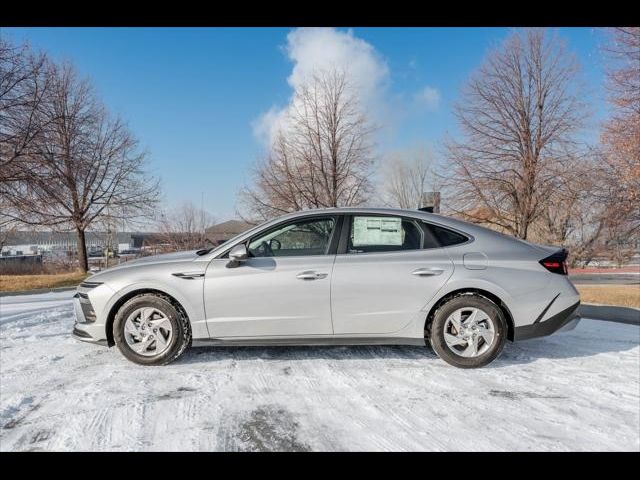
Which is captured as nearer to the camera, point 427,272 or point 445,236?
point 427,272

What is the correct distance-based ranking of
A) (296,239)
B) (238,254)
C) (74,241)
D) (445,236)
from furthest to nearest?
(74,241) < (296,239) < (445,236) < (238,254)

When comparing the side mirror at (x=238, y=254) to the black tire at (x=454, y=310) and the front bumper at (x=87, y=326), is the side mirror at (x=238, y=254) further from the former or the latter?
the black tire at (x=454, y=310)

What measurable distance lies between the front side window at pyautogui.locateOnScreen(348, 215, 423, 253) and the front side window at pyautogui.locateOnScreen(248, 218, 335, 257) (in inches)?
10.5

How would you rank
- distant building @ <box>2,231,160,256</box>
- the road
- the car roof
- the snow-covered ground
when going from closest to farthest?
the snow-covered ground
the car roof
the road
distant building @ <box>2,231,160,256</box>

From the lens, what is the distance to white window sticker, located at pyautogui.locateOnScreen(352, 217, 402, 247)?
3.41m

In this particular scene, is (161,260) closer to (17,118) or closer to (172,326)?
(172,326)

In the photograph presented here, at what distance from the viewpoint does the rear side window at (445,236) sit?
3381 mm

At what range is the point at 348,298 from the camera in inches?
126

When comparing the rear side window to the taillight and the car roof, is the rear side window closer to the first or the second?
the car roof

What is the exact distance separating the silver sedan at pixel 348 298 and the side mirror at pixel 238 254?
11 millimetres

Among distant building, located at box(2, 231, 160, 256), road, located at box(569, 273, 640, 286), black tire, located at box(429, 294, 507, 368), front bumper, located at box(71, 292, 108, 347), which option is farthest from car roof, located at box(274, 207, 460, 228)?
distant building, located at box(2, 231, 160, 256)

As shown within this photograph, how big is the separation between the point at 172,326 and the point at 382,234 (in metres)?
2.30

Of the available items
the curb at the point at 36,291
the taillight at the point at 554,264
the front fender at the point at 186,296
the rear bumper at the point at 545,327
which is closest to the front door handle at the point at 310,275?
the front fender at the point at 186,296

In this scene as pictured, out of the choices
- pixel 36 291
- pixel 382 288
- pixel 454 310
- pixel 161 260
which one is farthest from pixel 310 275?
pixel 36 291
